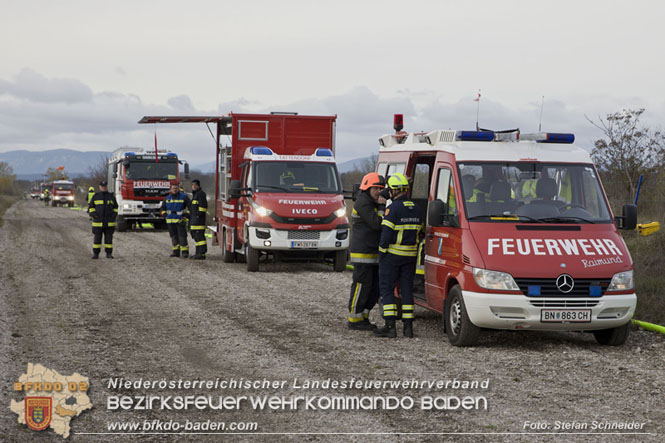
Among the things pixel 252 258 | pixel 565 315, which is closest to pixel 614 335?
pixel 565 315

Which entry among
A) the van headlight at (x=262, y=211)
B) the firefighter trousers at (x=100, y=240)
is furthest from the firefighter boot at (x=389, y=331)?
the firefighter trousers at (x=100, y=240)

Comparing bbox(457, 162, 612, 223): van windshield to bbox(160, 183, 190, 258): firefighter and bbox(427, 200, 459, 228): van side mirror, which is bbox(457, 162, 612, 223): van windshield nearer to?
bbox(427, 200, 459, 228): van side mirror

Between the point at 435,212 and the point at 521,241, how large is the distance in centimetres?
101

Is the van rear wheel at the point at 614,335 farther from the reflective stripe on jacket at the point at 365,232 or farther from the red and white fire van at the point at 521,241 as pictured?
the reflective stripe on jacket at the point at 365,232

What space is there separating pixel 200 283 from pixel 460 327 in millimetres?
7030

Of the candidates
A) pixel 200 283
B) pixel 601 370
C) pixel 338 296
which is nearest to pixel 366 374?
pixel 601 370

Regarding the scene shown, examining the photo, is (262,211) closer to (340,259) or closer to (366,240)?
(340,259)

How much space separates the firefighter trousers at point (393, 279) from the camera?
9.47 meters

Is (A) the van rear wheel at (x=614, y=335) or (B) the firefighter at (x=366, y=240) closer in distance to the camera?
(A) the van rear wheel at (x=614, y=335)

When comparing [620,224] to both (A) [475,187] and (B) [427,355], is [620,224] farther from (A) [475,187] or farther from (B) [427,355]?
(B) [427,355]

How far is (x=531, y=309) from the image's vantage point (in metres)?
8.38

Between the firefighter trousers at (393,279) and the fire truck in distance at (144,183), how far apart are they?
20718 millimetres

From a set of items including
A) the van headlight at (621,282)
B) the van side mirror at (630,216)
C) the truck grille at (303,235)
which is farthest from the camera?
the truck grille at (303,235)

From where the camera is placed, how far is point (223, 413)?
640cm
